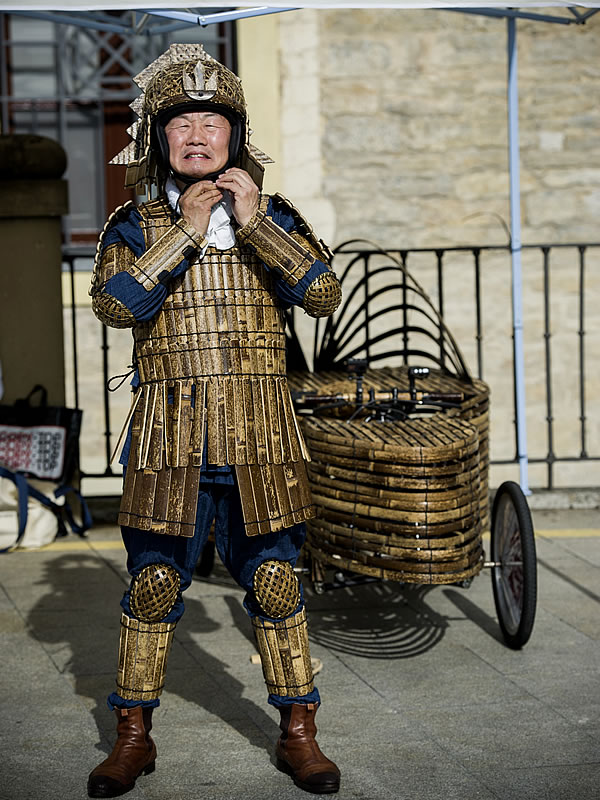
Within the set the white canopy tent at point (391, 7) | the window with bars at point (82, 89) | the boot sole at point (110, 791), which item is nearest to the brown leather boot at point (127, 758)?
the boot sole at point (110, 791)

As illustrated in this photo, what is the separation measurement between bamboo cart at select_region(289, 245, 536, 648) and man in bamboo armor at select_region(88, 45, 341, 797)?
2.20ft

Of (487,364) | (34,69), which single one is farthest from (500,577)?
(34,69)

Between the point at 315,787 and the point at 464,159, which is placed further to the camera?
the point at 464,159

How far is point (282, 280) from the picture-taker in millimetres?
3564

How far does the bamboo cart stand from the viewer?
13.9 ft

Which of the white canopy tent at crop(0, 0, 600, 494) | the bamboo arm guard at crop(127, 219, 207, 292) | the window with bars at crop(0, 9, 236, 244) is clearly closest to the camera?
the bamboo arm guard at crop(127, 219, 207, 292)

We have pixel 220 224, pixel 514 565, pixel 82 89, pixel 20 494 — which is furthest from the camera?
pixel 82 89

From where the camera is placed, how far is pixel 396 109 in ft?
32.6

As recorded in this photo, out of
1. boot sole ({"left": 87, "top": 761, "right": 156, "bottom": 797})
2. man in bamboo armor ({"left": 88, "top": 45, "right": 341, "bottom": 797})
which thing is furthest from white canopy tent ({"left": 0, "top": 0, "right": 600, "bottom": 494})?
boot sole ({"left": 87, "top": 761, "right": 156, "bottom": 797})

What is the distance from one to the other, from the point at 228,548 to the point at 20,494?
2934 millimetres

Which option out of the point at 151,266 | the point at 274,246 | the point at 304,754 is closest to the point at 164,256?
the point at 151,266

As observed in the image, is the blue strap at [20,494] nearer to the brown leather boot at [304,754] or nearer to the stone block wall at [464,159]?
the brown leather boot at [304,754]

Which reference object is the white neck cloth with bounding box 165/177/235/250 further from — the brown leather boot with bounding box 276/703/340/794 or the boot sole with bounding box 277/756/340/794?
the boot sole with bounding box 277/756/340/794

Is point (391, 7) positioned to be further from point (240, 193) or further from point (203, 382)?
point (203, 382)
